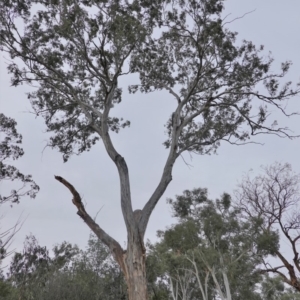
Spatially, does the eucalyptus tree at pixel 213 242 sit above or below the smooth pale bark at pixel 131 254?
above

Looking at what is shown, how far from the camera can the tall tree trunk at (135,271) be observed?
6016 millimetres

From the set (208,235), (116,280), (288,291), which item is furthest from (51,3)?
(288,291)

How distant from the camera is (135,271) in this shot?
617 cm

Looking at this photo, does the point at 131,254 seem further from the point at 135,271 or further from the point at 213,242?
the point at 213,242

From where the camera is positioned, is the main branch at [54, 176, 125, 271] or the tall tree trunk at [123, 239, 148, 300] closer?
the tall tree trunk at [123, 239, 148, 300]

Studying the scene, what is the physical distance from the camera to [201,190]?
18156mm

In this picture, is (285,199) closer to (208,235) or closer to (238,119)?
(208,235)

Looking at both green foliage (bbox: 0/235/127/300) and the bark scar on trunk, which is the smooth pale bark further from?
green foliage (bbox: 0/235/127/300)

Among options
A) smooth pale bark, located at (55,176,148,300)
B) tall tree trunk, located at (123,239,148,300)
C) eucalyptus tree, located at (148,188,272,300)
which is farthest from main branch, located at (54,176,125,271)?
eucalyptus tree, located at (148,188,272,300)

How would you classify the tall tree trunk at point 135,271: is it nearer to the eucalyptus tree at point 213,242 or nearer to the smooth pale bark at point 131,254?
the smooth pale bark at point 131,254

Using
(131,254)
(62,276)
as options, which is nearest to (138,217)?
(131,254)

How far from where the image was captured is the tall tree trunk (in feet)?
19.7

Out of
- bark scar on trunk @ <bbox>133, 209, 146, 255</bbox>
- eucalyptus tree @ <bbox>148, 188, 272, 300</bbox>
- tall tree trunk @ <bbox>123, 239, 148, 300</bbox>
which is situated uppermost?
eucalyptus tree @ <bbox>148, 188, 272, 300</bbox>

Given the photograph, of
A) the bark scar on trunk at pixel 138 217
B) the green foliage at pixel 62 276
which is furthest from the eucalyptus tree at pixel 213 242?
the bark scar on trunk at pixel 138 217
